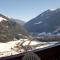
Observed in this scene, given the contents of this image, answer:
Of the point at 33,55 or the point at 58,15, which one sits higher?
the point at 58,15

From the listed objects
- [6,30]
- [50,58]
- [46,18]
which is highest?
[46,18]

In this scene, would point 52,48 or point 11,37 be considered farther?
point 11,37

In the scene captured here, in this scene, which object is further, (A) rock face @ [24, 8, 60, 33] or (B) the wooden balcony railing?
(A) rock face @ [24, 8, 60, 33]

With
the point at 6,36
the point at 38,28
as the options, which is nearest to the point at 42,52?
the point at 6,36

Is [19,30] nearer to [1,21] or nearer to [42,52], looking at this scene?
[1,21]

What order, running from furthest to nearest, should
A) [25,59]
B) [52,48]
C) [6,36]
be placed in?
[6,36], [52,48], [25,59]

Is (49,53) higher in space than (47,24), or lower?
lower

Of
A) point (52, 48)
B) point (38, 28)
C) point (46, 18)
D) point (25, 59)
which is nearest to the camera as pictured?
point (25, 59)

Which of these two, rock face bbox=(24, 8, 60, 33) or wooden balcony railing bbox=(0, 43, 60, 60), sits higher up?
rock face bbox=(24, 8, 60, 33)

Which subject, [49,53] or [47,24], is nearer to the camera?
[49,53]

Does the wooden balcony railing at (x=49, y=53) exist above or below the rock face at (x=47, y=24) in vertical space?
below

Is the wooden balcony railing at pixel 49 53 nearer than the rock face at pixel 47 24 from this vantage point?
Answer: Yes
